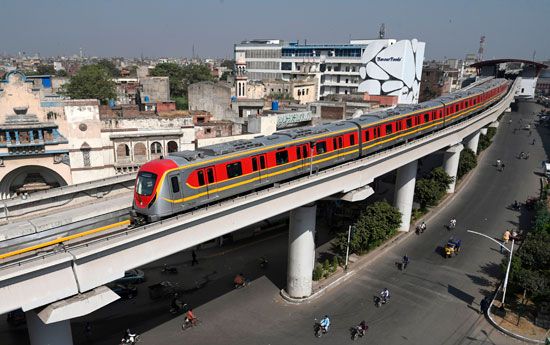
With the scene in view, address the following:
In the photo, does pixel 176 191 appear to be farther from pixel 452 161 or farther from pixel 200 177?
pixel 452 161

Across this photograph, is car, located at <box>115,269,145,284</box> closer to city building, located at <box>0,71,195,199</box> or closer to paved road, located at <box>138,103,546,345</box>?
paved road, located at <box>138,103,546,345</box>

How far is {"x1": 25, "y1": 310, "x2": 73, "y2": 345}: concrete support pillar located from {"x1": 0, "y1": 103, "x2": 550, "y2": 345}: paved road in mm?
7028

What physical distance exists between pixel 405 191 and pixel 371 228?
853 cm

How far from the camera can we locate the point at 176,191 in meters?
20.0

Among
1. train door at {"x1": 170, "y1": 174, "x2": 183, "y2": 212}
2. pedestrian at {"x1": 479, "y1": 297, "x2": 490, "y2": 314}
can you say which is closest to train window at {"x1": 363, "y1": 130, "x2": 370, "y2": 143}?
pedestrian at {"x1": 479, "y1": 297, "x2": 490, "y2": 314}

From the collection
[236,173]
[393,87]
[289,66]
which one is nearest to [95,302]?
[236,173]

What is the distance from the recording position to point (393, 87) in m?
97.5

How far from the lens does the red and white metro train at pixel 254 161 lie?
19.9 m

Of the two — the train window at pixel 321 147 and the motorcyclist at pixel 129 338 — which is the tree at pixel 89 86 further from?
the motorcyclist at pixel 129 338

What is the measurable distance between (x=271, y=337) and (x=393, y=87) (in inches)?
3308

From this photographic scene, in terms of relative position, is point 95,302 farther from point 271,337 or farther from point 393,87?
point 393,87

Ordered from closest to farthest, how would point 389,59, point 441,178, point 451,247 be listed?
point 451,247
point 441,178
point 389,59

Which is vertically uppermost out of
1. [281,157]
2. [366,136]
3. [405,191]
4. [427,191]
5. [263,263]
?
[366,136]

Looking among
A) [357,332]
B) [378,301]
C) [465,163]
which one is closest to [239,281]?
[357,332]
